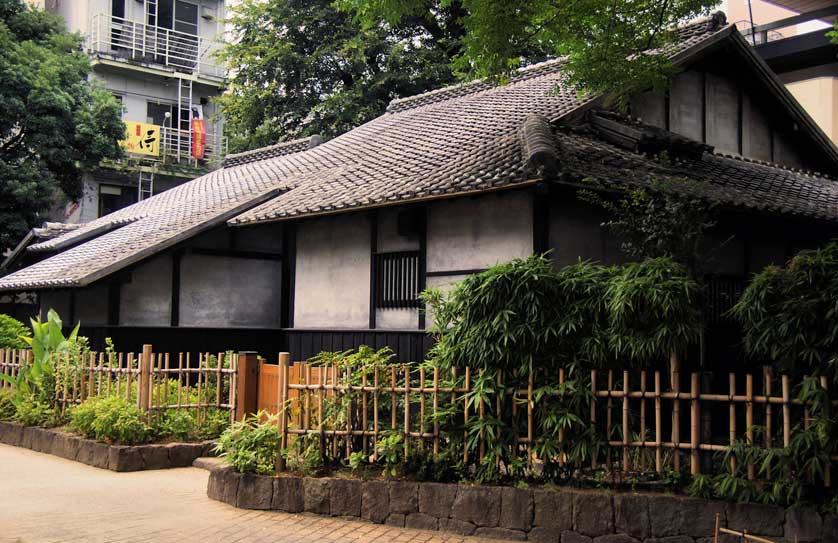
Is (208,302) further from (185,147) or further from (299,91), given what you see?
(185,147)

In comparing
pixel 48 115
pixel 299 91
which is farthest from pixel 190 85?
pixel 48 115

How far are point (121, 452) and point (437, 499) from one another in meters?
5.29

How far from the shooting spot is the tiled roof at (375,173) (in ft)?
44.5

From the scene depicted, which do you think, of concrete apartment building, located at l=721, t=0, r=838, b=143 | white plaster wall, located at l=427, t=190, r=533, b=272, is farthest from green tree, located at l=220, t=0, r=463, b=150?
white plaster wall, located at l=427, t=190, r=533, b=272

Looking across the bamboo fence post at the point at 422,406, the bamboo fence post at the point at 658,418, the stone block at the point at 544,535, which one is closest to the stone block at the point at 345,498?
the bamboo fence post at the point at 422,406

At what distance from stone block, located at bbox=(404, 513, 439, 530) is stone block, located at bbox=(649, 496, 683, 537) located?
2090mm

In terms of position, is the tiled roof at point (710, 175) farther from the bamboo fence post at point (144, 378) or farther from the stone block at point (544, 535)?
the bamboo fence post at point (144, 378)

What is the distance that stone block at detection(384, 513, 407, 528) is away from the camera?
326 inches

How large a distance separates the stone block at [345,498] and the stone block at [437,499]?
0.73 metres

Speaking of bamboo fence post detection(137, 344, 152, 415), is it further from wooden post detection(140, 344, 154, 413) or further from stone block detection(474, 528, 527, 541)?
stone block detection(474, 528, 527, 541)

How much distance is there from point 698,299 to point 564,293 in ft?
4.18

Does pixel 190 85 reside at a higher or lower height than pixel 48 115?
higher

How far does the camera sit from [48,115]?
87.4 ft

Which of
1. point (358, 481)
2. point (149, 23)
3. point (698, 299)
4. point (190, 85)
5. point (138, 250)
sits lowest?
point (358, 481)
